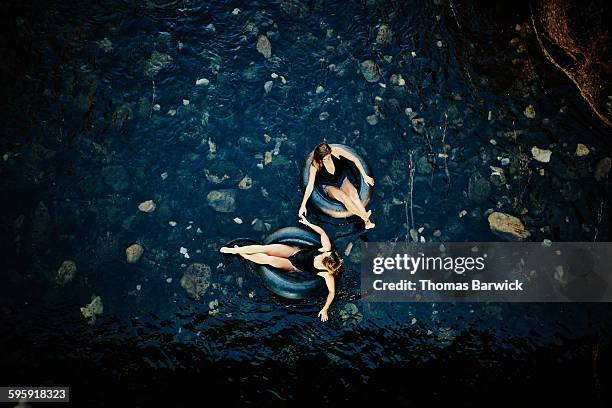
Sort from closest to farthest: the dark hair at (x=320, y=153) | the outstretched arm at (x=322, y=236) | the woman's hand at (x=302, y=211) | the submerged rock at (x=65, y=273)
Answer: the dark hair at (x=320, y=153) → the outstretched arm at (x=322, y=236) → the woman's hand at (x=302, y=211) → the submerged rock at (x=65, y=273)

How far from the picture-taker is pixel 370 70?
429cm

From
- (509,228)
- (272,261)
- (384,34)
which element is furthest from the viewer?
(384,34)

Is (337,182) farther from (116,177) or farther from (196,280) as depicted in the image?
(116,177)

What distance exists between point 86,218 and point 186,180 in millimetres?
1037

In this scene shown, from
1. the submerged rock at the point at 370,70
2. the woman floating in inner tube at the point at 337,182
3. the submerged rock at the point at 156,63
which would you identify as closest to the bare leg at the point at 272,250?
the woman floating in inner tube at the point at 337,182

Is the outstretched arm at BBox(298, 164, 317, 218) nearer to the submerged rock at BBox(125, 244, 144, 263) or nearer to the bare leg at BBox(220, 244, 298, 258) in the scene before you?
the bare leg at BBox(220, 244, 298, 258)

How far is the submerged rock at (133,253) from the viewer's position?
4164mm

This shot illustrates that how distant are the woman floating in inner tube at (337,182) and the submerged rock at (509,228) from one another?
128 centimetres

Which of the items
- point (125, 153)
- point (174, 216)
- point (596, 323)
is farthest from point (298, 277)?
point (596, 323)

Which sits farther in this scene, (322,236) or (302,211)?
(302,211)

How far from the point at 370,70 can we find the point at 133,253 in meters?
2.95

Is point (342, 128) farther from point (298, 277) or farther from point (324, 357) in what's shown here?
point (324, 357)

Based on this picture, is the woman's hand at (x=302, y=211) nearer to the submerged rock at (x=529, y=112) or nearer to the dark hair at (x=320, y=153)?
the dark hair at (x=320, y=153)
